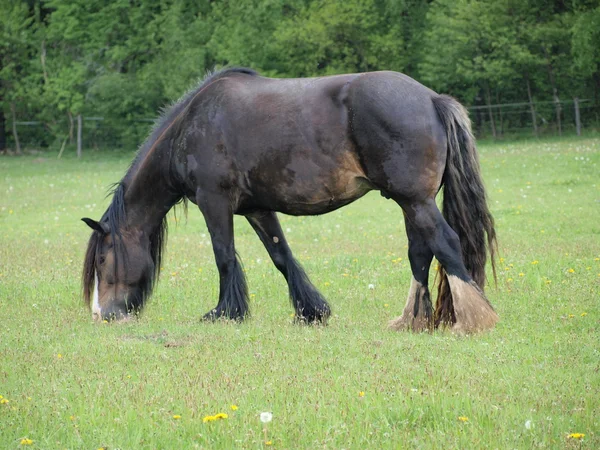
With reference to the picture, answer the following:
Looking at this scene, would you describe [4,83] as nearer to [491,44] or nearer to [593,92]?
[491,44]

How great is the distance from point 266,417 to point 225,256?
339cm

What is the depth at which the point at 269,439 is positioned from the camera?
473 cm

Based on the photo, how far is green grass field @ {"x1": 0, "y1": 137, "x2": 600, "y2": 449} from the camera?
4.82m

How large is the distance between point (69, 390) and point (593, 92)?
37621 mm

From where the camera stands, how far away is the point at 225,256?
26.7 ft

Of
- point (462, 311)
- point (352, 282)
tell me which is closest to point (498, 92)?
point (352, 282)

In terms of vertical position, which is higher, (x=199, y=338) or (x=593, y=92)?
(x=199, y=338)

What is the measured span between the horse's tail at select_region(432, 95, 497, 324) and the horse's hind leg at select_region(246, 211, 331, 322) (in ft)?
4.07

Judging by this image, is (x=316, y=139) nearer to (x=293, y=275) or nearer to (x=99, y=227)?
(x=293, y=275)

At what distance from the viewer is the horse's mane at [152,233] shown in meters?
8.44

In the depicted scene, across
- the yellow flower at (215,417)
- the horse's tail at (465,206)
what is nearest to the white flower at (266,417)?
the yellow flower at (215,417)

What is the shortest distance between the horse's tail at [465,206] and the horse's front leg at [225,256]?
6.23 ft

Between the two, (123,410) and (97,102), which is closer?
(123,410)

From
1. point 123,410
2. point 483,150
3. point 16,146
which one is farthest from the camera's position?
point 16,146
